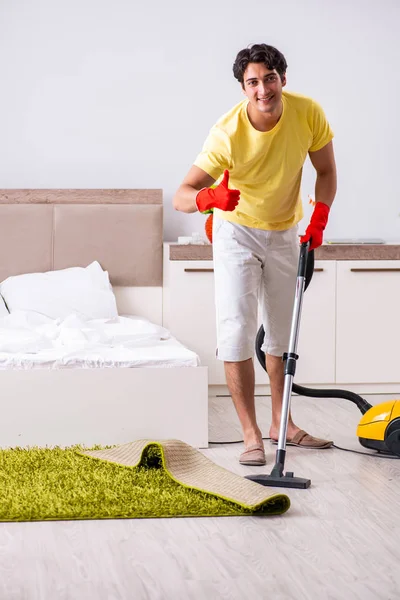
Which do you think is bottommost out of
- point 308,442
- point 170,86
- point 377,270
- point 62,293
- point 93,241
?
point 308,442

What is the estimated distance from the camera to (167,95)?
16.5ft

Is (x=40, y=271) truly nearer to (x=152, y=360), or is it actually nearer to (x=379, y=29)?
(x=152, y=360)

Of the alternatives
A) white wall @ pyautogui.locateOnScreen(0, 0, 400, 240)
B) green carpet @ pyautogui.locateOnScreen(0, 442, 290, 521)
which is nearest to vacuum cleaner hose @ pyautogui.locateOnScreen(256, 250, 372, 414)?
green carpet @ pyautogui.locateOnScreen(0, 442, 290, 521)

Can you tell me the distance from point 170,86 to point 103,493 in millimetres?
3068

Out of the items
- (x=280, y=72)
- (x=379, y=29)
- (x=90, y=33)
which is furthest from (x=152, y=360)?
(x=379, y=29)

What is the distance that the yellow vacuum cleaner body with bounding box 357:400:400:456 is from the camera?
2945mm

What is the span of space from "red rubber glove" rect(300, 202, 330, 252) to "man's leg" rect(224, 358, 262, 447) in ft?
1.51

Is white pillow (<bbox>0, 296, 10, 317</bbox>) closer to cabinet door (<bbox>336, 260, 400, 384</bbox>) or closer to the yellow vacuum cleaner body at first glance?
cabinet door (<bbox>336, 260, 400, 384</bbox>)

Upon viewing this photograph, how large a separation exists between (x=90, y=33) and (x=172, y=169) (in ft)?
2.83

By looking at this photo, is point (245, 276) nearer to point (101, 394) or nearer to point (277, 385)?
point (277, 385)

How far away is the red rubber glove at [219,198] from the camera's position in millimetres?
2674

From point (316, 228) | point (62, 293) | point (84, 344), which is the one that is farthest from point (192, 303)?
point (316, 228)

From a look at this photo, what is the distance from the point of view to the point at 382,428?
2.99 meters

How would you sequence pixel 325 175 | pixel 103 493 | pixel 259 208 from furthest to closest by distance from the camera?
pixel 325 175, pixel 259 208, pixel 103 493
